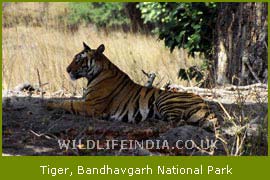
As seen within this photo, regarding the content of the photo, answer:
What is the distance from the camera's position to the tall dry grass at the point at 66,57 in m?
10.8

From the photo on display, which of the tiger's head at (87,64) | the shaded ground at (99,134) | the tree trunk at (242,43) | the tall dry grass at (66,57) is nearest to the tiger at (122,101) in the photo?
the tiger's head at (87,64)

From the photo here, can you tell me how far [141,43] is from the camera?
1594cm

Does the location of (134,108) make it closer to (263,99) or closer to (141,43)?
(263,99)

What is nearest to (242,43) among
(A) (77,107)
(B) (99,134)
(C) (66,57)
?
(A) (77,107)

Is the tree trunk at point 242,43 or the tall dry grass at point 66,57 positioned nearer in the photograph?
the tree trunk at point 242,43

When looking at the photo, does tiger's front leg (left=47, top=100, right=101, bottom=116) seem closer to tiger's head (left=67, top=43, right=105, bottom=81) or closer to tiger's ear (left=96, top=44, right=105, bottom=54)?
tiger's head (left=67, top=43, right=105, bottom=81)

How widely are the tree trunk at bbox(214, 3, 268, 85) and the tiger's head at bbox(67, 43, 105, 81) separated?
268cm

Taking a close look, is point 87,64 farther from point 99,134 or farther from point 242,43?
point 242,43

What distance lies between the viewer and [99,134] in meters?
6.69

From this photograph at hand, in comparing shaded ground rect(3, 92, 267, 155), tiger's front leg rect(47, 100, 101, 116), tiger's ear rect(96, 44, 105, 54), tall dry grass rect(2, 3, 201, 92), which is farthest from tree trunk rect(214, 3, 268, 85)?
tiger's front leg rect(47, 100, 101, 116)

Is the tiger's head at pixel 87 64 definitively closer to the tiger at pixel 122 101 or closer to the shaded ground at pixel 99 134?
the tiger at pixel 122 101

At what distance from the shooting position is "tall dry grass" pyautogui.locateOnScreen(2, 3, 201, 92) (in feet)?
35.3

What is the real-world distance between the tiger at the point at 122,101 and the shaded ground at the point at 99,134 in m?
0.16

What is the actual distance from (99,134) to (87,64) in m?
1.61
